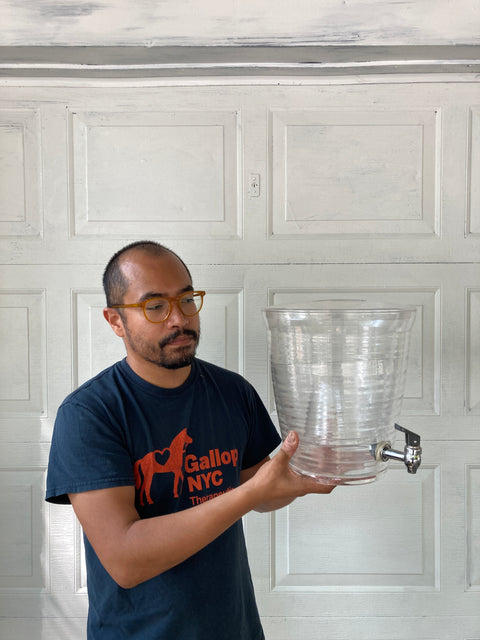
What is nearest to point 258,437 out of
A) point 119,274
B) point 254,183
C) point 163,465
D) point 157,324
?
point 163,465

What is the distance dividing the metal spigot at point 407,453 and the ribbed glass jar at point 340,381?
16mm

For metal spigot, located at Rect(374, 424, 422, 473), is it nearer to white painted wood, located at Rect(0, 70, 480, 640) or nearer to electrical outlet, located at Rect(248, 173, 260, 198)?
white painted wood, located at Rect(0, 70, 480, 640)

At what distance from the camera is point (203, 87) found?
1591 millimetres

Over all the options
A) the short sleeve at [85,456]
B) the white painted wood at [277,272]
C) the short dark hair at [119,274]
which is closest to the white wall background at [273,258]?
the white painted wood at [277,272]

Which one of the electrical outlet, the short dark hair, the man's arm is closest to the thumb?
the man's arm

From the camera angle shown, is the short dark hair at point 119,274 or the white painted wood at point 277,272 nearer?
the short dark hair at point 119,274

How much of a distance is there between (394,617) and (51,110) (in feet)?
6.18

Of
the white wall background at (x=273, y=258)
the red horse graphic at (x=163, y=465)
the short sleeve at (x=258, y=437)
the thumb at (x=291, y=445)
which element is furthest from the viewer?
the white wall background at (x=273, y=258)

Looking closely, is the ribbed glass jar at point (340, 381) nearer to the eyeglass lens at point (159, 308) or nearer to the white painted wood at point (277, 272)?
the eyeglass lens at point (159, 308)

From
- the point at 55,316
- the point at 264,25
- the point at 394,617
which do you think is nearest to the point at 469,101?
the point at 264,25

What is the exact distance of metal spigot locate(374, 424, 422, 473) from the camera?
93 centimetres

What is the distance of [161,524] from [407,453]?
17.9 inches

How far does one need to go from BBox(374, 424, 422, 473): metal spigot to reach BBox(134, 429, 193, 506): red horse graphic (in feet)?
1.25

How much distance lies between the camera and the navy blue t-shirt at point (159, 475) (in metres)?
0.98
